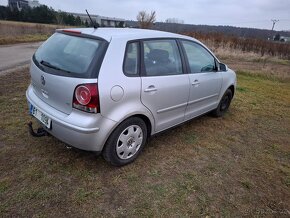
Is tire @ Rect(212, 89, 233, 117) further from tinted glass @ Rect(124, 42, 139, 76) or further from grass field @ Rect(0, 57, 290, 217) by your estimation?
tinted glass @ Rect(124, 42, 139, 76)

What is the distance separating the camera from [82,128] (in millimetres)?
2438

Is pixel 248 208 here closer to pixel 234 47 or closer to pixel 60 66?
pixel 60 66

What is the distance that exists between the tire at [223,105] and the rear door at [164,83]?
1.48 m

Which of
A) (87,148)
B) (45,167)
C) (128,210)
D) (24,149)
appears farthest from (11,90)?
(128,210)

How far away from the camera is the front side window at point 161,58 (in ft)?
9.71

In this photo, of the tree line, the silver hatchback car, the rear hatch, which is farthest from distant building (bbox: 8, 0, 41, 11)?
the silver hatchback car

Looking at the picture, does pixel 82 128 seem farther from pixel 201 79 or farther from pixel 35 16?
pixel 35 16

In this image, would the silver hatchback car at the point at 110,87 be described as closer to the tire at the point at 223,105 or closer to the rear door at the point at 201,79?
the rear door at the point at 201,79

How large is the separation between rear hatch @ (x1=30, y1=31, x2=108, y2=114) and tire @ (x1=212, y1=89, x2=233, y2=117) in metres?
3.03

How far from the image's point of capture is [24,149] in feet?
10.5

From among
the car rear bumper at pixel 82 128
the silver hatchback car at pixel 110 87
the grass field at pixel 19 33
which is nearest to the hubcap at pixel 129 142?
the silver hatchback car at pixel 110 87

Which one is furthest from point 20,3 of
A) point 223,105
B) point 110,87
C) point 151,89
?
point 110,87

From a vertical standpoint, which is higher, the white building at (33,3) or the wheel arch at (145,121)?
the white building at (33,3)

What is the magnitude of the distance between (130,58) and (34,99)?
1.32 m
